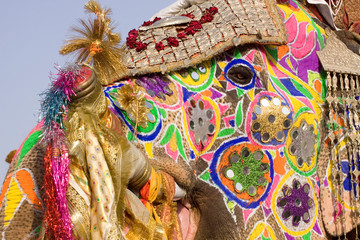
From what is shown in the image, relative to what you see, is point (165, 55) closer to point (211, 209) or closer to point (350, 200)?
point (211, 209)

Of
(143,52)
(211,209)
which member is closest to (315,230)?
(211,209)

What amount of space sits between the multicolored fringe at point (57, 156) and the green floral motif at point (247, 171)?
35.8 inches

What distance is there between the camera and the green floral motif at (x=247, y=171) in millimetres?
3447

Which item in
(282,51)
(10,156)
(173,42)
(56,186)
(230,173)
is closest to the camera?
(56,186)

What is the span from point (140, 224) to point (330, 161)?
1.26 meters

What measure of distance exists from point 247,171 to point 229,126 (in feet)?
0.71

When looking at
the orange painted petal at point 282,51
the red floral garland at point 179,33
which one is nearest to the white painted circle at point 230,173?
the red floral garland at point 179,33

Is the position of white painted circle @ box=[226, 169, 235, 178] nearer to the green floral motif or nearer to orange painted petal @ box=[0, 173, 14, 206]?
the green floral motif

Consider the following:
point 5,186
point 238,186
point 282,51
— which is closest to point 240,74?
point 282,51

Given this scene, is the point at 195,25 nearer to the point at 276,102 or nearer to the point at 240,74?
the point at 240,74

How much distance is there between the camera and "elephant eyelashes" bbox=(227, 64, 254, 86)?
144 inches

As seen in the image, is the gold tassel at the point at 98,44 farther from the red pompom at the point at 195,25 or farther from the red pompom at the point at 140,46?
the red pompom at the point at 195,25

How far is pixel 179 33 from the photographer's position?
364 centimetres

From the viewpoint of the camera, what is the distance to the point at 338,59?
13.2 ft
